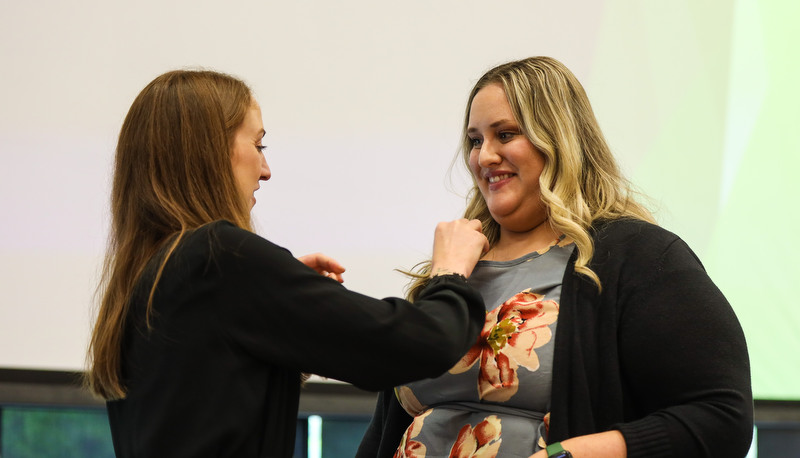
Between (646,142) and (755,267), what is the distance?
468 millimetres

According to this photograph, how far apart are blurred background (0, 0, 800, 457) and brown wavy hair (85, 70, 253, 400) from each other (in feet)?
3.62

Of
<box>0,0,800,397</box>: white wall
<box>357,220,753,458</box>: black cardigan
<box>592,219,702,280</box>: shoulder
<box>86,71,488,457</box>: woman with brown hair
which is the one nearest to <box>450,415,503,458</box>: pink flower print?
<box>357,220,753,458</box>: black cardigan

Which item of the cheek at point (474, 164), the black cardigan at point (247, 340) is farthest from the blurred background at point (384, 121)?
the black cardigan at point (247, 340)

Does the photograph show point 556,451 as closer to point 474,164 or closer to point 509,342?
point 509,342

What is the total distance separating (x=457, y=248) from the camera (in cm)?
143

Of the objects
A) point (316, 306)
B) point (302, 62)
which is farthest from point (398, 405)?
point (302, 62)

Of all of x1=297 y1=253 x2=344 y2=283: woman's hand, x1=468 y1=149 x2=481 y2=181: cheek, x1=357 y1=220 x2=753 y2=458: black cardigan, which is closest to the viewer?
x1=357 y1=220 x2=753 y2=458: black cardigan

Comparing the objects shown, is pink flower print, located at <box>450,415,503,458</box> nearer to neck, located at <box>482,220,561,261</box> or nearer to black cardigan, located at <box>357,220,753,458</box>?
black cardigan, located at <box>357,220,753,458</box>

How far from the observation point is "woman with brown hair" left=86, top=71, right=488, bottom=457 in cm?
115

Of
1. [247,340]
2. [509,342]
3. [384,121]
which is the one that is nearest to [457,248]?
[509,342]

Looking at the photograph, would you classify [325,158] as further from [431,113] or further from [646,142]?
[646,142]

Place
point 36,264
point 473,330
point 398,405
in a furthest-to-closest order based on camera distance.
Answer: point 36,264 < point 398,405 < point 473,330

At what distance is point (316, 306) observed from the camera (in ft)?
3.79

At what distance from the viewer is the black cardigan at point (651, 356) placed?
4.11ft
